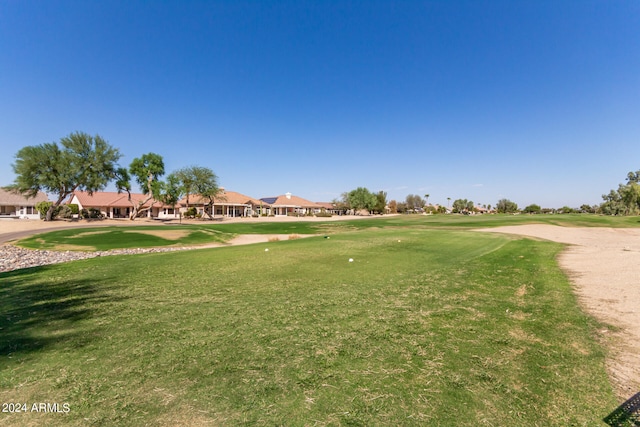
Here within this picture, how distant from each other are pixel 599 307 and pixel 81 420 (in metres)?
9.67

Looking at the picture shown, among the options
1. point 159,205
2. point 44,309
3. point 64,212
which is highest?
point 159,205

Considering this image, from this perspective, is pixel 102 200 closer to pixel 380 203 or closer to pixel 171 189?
pixel 171 189

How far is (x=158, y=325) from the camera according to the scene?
5301 mm

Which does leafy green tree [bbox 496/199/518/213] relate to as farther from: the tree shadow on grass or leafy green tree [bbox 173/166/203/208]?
the tree shadow on grass

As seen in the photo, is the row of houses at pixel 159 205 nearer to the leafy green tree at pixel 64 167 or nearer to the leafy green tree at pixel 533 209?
the leafy green tree at pixel 64 167

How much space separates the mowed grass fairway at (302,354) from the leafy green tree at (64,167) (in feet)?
164

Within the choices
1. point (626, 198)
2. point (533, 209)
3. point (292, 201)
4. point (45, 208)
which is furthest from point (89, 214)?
point (533, 209)

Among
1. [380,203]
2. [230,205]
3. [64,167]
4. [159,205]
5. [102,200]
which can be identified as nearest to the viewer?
[64,167]

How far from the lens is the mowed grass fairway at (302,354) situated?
2912mm

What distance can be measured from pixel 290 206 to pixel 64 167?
61.3 m

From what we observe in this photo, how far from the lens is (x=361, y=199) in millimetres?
104188

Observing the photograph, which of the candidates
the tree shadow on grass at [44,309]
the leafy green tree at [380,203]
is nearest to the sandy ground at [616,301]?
the tree shadow on grass at [44,309]

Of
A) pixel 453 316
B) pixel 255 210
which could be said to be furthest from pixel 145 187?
pixel 453 316

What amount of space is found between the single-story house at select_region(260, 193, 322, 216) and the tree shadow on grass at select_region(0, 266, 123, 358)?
275 ft
